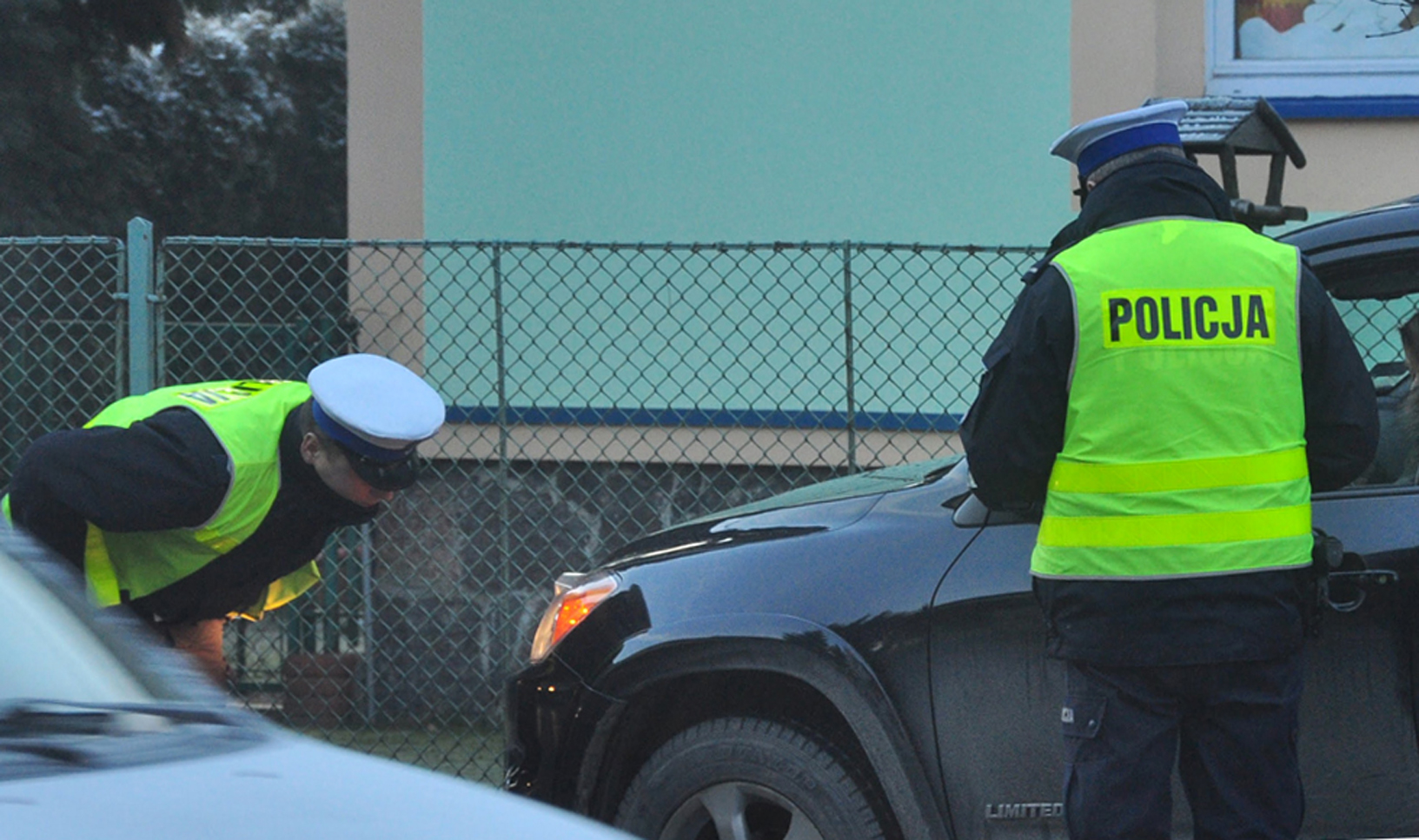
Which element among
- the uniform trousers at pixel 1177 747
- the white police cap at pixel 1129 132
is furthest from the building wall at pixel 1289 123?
the uniform trousers at pixel 1177 747

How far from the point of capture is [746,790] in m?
3.77

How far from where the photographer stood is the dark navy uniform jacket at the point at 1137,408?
3.13m

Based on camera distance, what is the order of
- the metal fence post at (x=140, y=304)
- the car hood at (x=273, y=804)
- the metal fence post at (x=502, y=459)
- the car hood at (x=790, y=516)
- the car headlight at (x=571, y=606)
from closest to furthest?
the car hood at (x=273, y=804), the car hood at (x=790, y=516), the car headlight at (x=571, y=606), the metal fence post at (x=140, y=304), the metal fence post at (x=502, y=459)

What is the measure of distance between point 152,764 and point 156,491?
2.11 meters

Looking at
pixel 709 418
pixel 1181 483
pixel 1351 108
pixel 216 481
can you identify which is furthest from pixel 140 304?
pixel 1351 108

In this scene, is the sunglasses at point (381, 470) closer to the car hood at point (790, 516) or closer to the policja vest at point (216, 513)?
the policja vest at point (216, 513)

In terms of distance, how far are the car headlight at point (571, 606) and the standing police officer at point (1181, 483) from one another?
1175 mm

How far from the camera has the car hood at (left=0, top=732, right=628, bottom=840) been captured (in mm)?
1747

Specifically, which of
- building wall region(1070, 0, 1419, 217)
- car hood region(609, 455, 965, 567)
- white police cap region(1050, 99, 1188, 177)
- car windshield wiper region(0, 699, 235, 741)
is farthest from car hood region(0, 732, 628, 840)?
building wall region(1070, 0, 1419, 217)

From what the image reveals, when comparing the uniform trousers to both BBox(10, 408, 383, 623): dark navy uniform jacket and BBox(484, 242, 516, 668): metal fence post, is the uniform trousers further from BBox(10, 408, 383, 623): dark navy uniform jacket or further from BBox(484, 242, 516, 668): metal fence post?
BBox(484, 242, 516, 668): metal fence post

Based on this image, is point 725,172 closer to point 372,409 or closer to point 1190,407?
point 372,409

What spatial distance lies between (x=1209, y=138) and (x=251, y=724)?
2.95 meters

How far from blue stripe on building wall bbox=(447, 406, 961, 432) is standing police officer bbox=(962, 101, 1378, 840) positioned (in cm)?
356

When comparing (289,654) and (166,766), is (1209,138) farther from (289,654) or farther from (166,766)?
(289,654)
